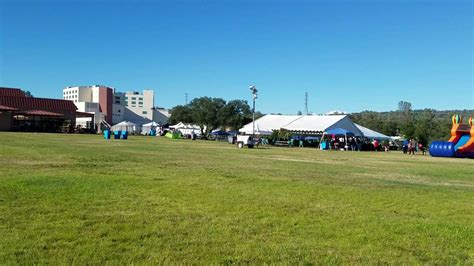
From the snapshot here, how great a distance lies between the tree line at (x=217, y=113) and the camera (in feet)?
319

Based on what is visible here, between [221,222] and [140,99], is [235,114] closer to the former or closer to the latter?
[221,222]

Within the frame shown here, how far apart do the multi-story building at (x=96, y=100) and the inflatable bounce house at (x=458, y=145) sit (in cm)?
10111

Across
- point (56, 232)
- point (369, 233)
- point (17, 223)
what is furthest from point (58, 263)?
point (369, 233)

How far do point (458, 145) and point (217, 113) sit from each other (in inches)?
2375

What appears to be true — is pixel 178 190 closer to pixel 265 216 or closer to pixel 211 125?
pixel 265 216

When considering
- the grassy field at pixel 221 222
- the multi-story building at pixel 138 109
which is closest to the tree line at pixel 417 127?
the grassy field at pixel 221 222

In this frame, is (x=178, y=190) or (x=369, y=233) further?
(x=178, y=190)

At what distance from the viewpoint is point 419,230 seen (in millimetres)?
7453

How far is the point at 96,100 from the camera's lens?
151375 mm

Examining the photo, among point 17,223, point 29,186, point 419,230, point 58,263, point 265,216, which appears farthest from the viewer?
point 29,186

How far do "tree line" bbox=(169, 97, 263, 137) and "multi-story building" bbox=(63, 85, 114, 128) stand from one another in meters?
40.2

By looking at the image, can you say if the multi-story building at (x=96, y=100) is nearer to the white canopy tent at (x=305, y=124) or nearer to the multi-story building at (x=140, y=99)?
the multi-story building at (x=140, y=99)

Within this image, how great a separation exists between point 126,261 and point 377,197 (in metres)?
7.31

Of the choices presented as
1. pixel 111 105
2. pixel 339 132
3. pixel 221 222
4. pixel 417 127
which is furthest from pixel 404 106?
pixel 221 222
